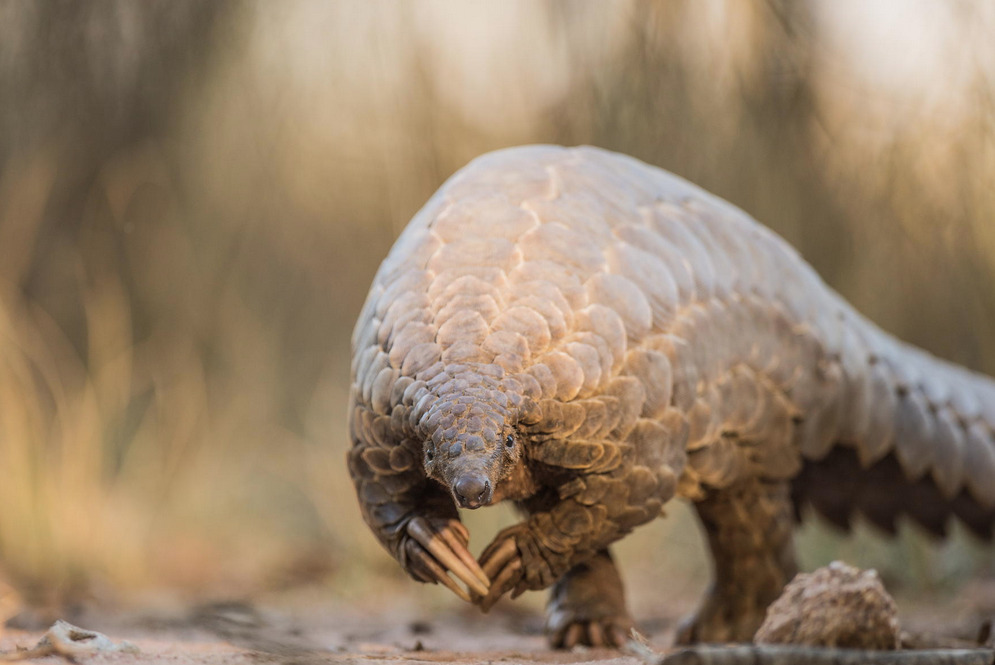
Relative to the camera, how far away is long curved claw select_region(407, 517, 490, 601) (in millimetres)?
2676

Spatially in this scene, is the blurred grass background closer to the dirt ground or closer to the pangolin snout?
the dirt ground

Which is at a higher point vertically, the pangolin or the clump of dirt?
the pangolin

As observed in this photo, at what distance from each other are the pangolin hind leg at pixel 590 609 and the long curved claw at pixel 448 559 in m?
0.76

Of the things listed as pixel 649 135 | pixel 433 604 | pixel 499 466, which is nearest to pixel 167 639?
pixel 499 466

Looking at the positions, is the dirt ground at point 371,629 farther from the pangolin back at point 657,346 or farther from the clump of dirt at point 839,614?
the pangolin back at point 657,346

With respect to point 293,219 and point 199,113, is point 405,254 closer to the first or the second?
point 199,113

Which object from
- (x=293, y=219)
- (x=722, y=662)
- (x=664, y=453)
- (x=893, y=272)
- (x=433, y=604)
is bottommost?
(x=433, y=604)

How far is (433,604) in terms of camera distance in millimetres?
5309

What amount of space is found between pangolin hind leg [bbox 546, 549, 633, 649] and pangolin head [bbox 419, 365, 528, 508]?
3.54ft

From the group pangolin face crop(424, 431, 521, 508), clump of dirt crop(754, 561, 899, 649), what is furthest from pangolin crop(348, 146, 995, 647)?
clump of dirt crop(754, 561, 899, 649)

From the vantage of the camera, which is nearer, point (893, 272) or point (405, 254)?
point (405, 254)

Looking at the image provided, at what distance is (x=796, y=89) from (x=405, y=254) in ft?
10.3

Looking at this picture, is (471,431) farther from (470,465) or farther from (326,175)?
(326,175)

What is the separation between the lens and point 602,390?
2682 mm
